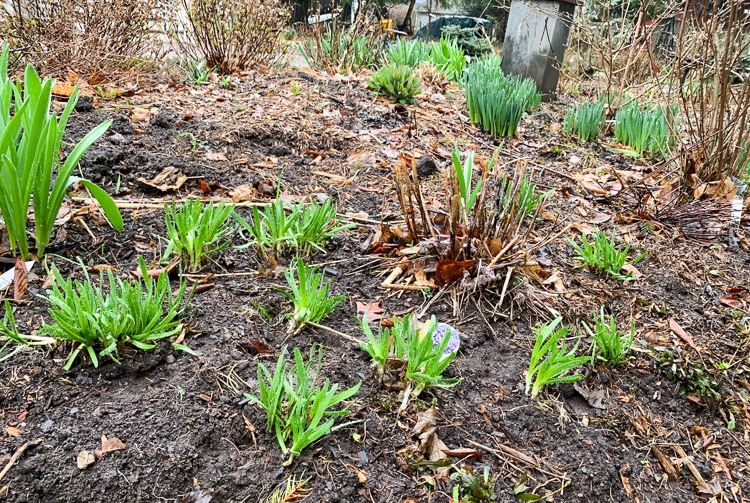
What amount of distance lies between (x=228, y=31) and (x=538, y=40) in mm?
3144

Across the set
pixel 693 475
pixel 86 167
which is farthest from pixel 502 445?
pixel 86 167

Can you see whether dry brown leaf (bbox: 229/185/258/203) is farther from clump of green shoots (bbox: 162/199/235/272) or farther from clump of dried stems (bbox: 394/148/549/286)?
clump of dried stems (bbox: 394/148/549/286)

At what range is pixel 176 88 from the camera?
4.27 m

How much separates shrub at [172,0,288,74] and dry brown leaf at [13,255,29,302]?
3.97m

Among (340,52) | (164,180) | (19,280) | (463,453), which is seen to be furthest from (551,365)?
(340,52)

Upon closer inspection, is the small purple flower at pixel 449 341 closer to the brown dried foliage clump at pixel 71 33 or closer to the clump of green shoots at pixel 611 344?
the clump of green shoots at pixel 611 344

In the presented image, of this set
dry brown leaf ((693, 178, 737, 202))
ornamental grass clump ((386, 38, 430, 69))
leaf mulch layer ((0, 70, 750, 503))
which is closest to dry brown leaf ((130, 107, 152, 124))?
leaf mulch layer ((0, 70, 750, 503))

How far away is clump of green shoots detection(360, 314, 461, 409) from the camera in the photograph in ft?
5.12

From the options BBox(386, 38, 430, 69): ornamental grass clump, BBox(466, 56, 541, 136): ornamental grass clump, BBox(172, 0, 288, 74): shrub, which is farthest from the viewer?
BBox(386, 38, 430, 69): ornamental grass clump

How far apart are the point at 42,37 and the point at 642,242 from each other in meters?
4.25

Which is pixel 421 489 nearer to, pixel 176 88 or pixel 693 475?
pixel 693 475

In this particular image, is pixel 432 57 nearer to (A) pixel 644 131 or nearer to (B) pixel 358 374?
(A) pixel 644 131

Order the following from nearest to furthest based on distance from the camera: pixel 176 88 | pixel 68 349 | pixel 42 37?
1. pixel 68 349
2. pixel 42 37
3. pixel 176 88

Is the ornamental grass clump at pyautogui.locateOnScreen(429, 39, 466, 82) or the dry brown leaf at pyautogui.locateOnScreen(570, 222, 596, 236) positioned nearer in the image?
the dry brown leaf at pyautogui.locateOnScreen(570, 222, 596, 236)
